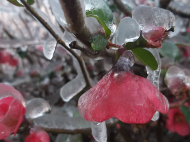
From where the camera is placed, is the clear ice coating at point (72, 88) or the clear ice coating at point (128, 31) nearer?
the clear ice coating at point (128, 31)

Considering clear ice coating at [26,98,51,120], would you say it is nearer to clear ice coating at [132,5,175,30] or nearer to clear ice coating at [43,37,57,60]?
clear ice coating at [43,37,57,60]

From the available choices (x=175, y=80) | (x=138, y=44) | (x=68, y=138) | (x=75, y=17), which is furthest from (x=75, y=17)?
(x=68, y=138)

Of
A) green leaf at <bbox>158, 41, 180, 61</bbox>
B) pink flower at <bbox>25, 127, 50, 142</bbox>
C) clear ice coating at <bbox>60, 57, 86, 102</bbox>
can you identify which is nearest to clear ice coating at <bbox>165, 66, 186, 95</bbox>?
green leaf at <bbox>158, 41, 180, 61</bbox>

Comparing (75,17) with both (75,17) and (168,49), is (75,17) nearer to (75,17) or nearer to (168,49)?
(75,17)

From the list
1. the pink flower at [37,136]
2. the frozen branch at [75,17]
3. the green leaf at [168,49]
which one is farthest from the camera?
the green leaf at [168,49]

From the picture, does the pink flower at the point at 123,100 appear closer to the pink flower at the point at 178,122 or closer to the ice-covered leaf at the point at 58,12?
the ice-covered leaf at the point at 58,12

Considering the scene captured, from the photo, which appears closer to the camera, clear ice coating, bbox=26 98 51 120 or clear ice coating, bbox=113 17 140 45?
clear ice coating, bbox=113 17 140 45

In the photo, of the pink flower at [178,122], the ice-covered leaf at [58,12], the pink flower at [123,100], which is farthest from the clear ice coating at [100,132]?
the pink flower at [178,122]
